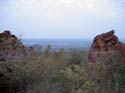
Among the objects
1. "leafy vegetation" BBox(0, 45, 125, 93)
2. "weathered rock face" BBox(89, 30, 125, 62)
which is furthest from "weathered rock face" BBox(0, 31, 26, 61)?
"weathered rock face" BBox(89, 30, 125, 62)

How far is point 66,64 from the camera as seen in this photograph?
56.9ft

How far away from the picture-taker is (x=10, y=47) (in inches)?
691

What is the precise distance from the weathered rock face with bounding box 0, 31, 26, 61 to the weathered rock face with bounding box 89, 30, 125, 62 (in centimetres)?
281

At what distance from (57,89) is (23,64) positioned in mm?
1985

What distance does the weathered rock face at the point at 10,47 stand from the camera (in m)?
16.7

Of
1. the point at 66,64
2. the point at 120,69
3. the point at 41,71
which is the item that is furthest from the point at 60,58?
the point at 120,69

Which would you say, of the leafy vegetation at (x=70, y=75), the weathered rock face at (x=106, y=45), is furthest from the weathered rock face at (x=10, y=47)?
the weathered rock face at (x=106, y=45)

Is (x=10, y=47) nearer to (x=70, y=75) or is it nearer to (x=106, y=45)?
(x=70, y=75)

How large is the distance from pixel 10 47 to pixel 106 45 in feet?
13.0

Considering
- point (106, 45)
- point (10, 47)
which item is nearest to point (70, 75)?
point (106, 45)

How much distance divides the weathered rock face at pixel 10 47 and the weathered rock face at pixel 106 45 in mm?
2811

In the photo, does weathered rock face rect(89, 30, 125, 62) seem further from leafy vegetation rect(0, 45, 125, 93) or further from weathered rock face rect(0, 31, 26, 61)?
weathered rock face rect(0, 31, 26, 61)

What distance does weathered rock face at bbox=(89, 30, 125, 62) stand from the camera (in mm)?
16694

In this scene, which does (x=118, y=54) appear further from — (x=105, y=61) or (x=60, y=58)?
(x=60, y=58)
